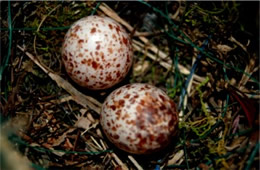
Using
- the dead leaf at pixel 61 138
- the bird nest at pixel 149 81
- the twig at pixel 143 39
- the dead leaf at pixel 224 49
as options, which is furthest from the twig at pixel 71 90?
the dead leaf at pixel 224 49

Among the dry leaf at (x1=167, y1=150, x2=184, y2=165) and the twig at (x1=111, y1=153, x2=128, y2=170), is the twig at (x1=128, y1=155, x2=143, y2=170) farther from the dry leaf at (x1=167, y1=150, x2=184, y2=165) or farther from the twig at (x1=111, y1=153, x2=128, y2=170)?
the dry leaf at (x1=167, y1=150, x2=184, y2=165)

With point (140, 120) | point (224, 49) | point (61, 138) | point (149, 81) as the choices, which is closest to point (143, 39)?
point (149, 81)

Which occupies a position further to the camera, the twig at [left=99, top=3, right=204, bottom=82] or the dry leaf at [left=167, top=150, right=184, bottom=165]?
the twig at [left=99, top=3, right=204, bottom=82]

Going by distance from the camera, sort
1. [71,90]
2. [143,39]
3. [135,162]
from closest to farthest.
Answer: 1. [135,162]
2. [71,90]
3. [143,39]

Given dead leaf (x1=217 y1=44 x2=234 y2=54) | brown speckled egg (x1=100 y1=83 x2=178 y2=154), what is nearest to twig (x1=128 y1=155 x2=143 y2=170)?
brown speckled egg (x1=100 y1=83 x2=178 y2=154)

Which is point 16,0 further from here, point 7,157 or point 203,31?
point 203,31

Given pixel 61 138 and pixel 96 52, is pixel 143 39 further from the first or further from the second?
pixel 61 138

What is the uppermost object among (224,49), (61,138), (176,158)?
(224,49)

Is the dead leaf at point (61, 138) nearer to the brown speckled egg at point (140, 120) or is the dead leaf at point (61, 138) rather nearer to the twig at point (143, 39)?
the brown speckled egg at point (140, 120)
